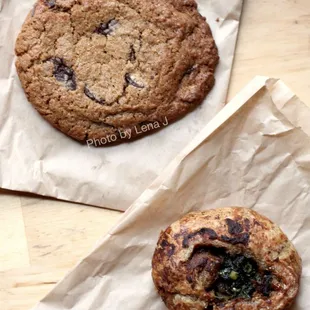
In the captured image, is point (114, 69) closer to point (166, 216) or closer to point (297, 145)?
point (166, 216)

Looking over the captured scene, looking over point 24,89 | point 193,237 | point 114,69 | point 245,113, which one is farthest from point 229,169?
point 24,89

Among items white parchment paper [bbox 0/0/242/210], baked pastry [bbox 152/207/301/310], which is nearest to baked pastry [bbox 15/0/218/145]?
white parchment paper [bbox 0/0/242/210]

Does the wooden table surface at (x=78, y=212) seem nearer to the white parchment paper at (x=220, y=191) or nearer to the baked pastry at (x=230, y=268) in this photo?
the white parchment paper at (x=220, y=191)

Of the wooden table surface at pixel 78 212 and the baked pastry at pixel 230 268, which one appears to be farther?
the wooden table surface at pixel 78 212

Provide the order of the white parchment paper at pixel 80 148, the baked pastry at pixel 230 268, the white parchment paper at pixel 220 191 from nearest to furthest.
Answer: the baked pastry at pixel 230 268 → the white parchment paper at pixel 220 191 → the white parchment paper at pixel 80 148

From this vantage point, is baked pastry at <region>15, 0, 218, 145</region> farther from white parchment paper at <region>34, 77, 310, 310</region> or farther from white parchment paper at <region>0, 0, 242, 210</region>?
white parchment paper at <region>34, 77, 310, 310</region>

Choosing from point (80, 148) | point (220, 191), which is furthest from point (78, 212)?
point (220, 191)

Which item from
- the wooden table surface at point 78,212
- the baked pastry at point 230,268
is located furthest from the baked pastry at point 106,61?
the baked pastry at point 230,268
